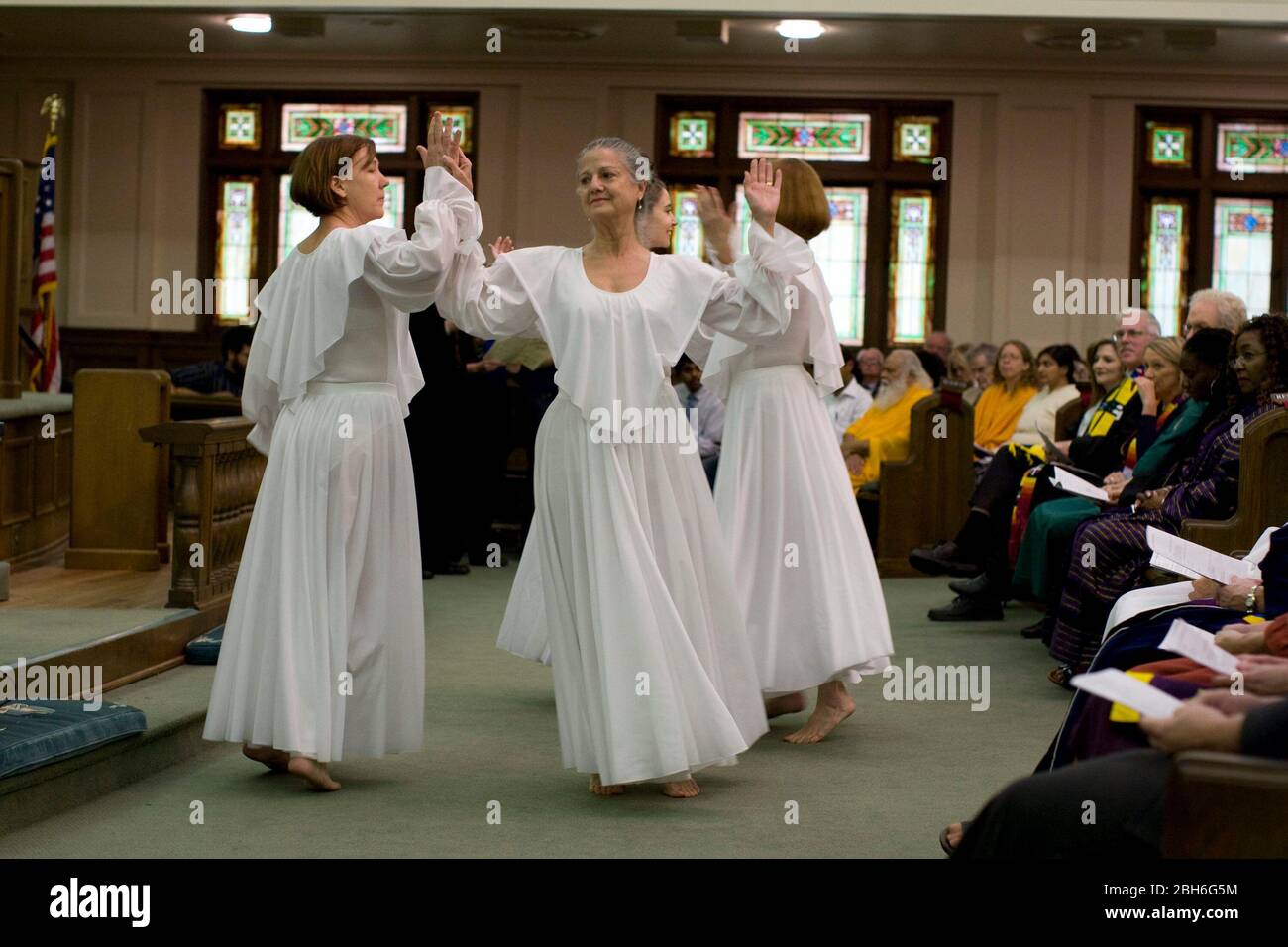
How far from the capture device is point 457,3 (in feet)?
34.5

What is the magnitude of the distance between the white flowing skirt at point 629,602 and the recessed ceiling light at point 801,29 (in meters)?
7.93

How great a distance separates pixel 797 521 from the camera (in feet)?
16.8

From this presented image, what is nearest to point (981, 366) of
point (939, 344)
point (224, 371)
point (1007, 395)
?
point (939, 344)

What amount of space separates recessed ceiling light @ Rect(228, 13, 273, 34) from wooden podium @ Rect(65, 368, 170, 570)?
477cm

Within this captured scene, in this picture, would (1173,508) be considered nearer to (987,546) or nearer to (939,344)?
(987,546)

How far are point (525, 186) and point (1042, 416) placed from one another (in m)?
5.82

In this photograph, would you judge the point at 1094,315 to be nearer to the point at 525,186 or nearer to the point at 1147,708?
the point at 525,186

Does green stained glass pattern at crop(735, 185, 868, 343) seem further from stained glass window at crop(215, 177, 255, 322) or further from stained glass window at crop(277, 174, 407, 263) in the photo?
stained glass window at crop(215, 177, 255, 322)

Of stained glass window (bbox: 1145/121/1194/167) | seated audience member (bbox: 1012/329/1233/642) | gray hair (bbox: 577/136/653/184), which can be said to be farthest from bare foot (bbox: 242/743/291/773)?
stained glass window (bbox: 1145/121/1194/167)

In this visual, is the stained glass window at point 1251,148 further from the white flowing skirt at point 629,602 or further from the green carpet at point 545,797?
the white flowing skirt at point 629,602

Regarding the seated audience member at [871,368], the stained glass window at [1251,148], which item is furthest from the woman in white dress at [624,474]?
the stained glass window at [1251,148]

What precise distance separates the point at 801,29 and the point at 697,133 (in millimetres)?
1700

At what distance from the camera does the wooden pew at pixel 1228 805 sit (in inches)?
89.2
